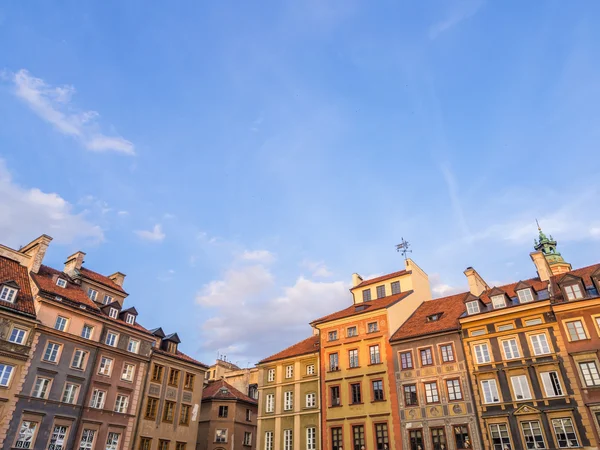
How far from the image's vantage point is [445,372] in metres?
36.3

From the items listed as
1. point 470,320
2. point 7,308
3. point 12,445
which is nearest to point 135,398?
point 12,445

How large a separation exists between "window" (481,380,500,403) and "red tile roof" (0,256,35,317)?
118 feet

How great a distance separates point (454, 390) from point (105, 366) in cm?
3023

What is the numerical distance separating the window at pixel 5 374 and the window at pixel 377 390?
94.8 ft

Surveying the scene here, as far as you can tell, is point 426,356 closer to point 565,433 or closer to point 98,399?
point 565,433

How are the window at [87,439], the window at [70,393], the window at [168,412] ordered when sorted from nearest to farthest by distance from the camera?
the window at [70,393]
the window at [87,439]
the window at [168,412]

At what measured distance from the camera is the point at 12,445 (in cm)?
3266

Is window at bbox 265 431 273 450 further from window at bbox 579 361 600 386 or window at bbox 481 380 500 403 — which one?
window at bbox 579 361 600 386

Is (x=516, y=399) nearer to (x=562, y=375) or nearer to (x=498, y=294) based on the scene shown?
(x=562, y=375)

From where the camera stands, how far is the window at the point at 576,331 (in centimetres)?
3152

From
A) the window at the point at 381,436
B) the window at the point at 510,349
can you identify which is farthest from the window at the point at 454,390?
the window at the point at 381,436

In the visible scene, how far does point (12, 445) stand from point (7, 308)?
989 cm

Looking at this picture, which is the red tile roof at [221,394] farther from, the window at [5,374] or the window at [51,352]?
the window at [5,374]

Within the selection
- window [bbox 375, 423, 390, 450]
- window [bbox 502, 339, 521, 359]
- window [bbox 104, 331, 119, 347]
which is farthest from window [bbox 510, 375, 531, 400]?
window [bbox 104, 331, 119, 347]
